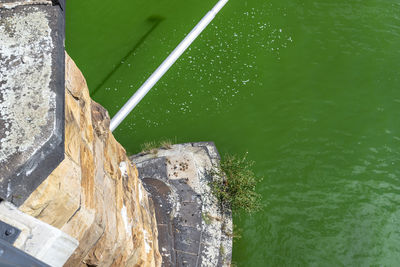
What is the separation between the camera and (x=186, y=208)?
4102 millimetres

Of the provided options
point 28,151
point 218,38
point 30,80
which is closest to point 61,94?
point 30,80

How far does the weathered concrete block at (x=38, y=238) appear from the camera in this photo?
44.8 inches

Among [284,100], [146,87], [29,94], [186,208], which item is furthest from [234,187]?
[29,94]

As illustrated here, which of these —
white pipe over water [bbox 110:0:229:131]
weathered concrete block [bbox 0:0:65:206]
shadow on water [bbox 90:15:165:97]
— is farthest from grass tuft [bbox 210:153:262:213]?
weathered concrete block [bbox 0:0:65:206]

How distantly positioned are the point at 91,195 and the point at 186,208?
7.64ft

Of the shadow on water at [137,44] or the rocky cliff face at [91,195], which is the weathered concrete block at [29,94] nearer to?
the rocky cliff face at [91,195]

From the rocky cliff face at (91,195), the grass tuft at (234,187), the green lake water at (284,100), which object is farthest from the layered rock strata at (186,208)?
the rocky cliff face at (91,195)

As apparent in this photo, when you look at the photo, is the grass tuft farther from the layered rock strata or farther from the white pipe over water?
the white pipe over water

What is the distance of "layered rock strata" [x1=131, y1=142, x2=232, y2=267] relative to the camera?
3.88m

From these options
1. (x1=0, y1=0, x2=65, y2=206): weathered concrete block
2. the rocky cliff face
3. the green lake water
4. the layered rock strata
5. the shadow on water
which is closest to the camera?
(x1=0, y1=0, x2=65, y2=206): weathered concrete block

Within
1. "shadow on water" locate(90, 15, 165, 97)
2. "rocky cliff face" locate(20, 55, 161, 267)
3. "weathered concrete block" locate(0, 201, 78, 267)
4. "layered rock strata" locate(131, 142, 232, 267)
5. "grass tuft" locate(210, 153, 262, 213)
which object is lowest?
"weathered concrete block" locate(0, 201, 78, 267)

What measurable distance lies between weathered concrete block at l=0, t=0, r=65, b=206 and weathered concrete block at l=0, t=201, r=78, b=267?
0.20 feet

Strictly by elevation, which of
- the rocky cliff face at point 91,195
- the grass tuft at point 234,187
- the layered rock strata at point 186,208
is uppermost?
the grass tuft at point 234,187

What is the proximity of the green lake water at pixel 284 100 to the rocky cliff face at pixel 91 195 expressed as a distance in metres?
2.17
